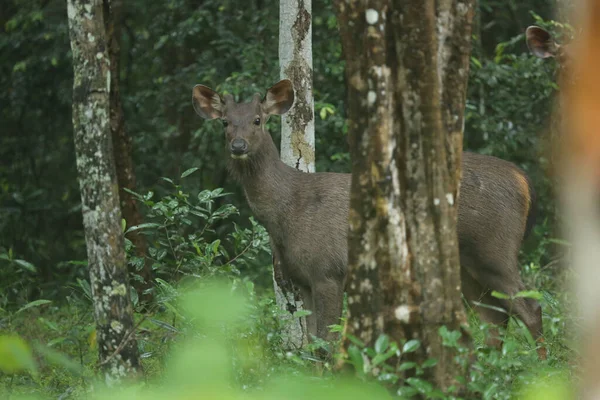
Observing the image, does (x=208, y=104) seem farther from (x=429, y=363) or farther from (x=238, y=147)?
(x=429, y=363)

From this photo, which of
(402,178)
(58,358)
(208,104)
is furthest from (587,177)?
(208,104)

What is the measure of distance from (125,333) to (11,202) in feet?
27.6

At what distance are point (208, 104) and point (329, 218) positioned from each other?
1650 mm

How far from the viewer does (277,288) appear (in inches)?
342

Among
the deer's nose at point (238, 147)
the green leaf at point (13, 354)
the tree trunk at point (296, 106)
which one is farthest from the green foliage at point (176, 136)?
the green leaf at point (13, 354)

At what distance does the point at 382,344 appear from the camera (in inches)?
169

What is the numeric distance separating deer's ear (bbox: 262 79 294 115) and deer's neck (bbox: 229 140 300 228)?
0.32 m

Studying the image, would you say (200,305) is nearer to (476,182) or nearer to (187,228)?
(476,182)

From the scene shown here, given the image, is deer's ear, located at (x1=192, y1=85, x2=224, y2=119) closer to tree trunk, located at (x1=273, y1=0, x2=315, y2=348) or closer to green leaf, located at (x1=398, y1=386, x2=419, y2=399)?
tree trunk, located at (x1=273, y1=0, x2=315, y2=348)

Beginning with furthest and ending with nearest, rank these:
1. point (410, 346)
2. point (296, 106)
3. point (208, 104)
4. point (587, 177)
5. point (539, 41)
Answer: point (208, 104), point (539, 41), point (296, 106), point (410, 346), point (587, 177)

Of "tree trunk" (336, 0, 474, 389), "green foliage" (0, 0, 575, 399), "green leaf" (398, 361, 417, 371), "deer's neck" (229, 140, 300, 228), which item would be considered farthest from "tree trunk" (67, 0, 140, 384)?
"deer's neck" (229, 140, 300, 228)

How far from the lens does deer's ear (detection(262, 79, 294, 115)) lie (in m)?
8.30

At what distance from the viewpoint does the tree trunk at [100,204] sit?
5684 mm

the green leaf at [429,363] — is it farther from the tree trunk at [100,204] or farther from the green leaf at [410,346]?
the tree trunk at [100,204]
